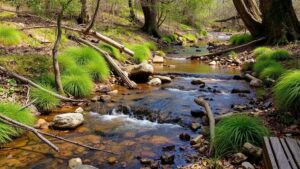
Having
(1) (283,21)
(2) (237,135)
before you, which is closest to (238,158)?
(2) (237,135)

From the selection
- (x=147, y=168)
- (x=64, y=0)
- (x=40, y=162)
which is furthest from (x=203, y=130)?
(x=64, y=0)

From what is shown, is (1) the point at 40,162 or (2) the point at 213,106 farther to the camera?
(2) the point at 213,106

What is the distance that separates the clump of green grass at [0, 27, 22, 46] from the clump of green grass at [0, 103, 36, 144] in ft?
14.7

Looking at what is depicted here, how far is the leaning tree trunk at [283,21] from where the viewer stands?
1551 cm

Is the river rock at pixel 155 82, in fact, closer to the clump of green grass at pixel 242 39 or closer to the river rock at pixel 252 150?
the river rock at pixel 252 150

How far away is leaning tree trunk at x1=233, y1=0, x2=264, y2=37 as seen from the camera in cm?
1824

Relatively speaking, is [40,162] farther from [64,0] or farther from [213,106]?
[213,106]

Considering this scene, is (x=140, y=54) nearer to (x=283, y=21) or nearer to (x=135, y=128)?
(x=283, y=21)

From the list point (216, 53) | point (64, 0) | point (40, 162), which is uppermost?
point (64, 0)

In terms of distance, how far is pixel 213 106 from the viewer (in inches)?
319

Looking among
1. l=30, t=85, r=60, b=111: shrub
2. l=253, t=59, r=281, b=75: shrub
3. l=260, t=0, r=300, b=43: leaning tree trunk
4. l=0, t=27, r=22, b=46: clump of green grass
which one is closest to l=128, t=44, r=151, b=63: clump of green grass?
l=253, t=59, r=281, b=75: shrub

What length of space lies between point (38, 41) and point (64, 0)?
14.7 feet

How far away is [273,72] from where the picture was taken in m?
10.0

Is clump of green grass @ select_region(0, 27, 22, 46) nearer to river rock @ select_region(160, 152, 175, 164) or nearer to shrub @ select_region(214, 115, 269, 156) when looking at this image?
river rock @ select_region(160, 152, 175, 164)
